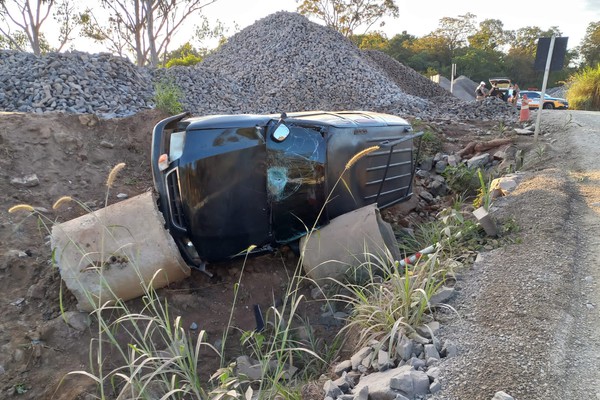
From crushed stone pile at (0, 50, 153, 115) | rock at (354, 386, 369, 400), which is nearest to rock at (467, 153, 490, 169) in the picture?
rock at (354, 386, 369, 400)

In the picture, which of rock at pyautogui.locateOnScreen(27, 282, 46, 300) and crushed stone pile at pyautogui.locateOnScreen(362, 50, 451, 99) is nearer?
rock at pyautogui.locateOnScreen(27, 282, 46, 300)

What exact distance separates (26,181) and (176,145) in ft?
9.17

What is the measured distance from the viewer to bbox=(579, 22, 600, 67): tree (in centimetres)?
4075

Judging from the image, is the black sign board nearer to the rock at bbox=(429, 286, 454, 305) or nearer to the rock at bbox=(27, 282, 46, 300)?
the rock at bbox=(429, 286, 454, 305)

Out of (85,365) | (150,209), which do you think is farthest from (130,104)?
(85,365)

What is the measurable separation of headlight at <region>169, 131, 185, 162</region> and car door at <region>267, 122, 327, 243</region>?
0.72 metres

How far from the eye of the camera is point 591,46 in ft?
137

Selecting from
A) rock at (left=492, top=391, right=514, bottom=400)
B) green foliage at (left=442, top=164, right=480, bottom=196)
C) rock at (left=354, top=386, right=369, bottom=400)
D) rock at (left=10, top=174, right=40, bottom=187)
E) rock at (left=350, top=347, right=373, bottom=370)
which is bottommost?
rock at (left=350, top=347, right=373, bottom=370)

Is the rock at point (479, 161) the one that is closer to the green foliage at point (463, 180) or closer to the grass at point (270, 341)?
the green foliage at point (463, 180)

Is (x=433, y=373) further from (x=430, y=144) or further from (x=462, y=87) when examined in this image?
(x=462, y=87)

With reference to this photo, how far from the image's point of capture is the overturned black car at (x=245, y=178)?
3.48m

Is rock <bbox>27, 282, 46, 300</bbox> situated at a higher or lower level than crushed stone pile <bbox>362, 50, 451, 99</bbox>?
lower

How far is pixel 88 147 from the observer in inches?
242

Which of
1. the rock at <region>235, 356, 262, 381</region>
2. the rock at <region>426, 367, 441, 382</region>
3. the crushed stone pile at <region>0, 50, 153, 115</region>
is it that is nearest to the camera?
the rock at <region>426, 367, 441, 382</region>
